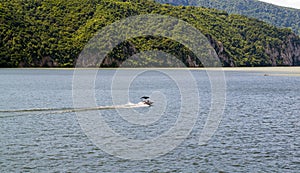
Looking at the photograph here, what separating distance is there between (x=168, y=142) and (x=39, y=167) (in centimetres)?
1225

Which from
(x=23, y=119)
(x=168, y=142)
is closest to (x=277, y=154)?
(x=168, y=142)

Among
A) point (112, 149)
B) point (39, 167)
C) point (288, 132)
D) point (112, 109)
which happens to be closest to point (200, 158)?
point (112, 149)

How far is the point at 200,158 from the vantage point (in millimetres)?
34188

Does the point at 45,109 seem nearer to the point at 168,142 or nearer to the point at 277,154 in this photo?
the point at 168,142

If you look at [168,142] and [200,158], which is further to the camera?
[168,142]

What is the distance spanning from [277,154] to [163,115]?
2379cm

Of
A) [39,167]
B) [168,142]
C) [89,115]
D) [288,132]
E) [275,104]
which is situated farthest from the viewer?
[275,104]

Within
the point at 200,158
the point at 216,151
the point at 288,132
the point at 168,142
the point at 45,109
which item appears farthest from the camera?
the point at 45,109

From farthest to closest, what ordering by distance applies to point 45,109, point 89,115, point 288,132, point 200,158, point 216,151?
point 45,109 → point 89,115 → point 288,132 → point 216,151 → point 200,158

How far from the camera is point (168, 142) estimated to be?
39.9 metres

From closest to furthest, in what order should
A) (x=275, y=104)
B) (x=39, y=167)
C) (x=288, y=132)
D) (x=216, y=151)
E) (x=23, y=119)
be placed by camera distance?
(x=39, y=167)
(x=216, y=151)
(x=288, y=132)
(x=23, y=119)
(x=275, y=104)

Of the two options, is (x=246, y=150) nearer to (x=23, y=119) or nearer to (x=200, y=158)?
(x=200, y=158)

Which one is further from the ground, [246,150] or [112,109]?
[112,109]

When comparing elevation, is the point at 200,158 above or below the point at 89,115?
below
